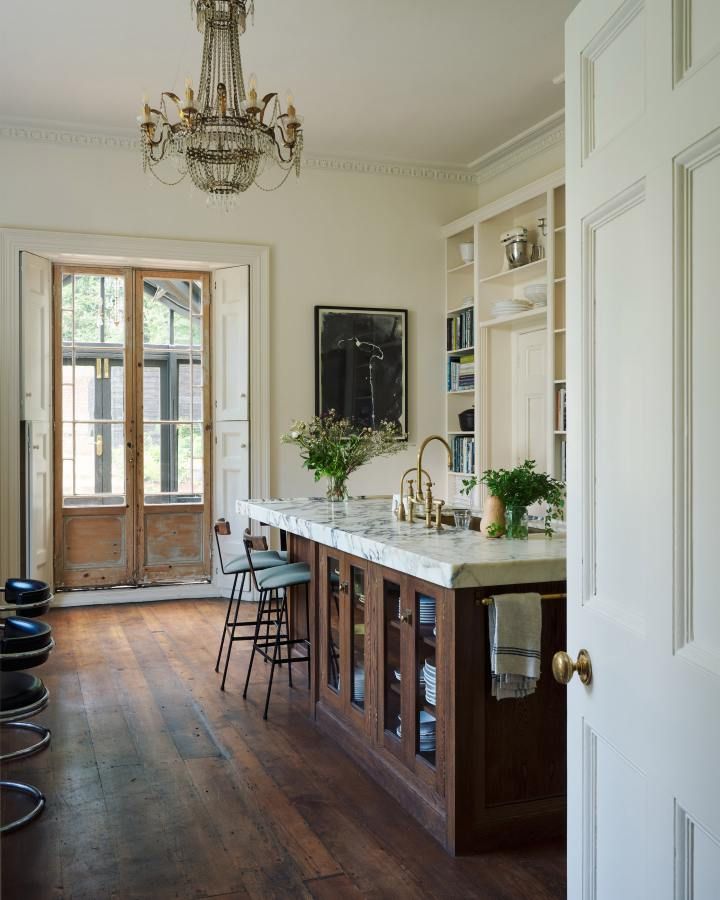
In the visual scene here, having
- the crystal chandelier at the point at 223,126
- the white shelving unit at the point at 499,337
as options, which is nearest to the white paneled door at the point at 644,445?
the crystal chandelier at the point at 223,126

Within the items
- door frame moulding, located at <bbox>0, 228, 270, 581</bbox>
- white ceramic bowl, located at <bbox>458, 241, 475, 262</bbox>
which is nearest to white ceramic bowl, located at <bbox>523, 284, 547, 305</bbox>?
white ceramic bowl, located at <bbox>458, 241, 475, 262</bbox>

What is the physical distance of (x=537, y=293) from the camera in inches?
252

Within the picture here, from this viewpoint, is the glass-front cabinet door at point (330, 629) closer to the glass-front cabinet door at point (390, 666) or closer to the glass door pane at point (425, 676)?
the glass-front cabinet door at point (390, 666)

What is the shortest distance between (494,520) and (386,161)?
16.5 feet

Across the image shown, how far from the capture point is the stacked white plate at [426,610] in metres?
2.94

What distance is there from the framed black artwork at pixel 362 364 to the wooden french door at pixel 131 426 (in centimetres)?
103

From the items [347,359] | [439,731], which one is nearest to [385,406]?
[347,359]

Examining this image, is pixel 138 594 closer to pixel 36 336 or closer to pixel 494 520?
pixel 36 336

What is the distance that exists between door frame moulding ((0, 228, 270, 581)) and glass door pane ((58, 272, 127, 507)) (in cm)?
A: 28

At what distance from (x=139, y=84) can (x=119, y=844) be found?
194 inches

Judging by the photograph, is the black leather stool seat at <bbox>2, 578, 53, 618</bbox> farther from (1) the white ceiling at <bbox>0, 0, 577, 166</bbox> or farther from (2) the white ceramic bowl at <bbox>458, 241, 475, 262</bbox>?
(2) the white ceramic bowl at <bbox>458, 241, 475, 262</bbox>

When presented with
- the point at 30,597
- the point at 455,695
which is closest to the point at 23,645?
the point at 30,597

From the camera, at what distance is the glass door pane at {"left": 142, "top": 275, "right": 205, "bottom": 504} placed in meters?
7.28

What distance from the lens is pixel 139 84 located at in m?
5.88
